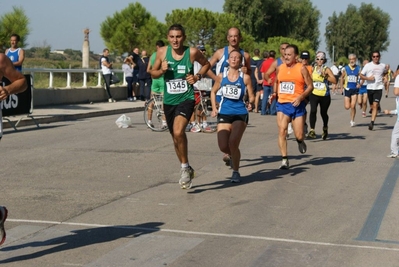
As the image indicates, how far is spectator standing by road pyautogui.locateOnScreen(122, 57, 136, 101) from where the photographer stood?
28.7 meters

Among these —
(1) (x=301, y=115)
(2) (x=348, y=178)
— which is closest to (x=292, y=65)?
(1) (x=301, y=115)

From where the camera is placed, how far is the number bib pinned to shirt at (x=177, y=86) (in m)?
9.75

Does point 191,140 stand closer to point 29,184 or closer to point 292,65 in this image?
point 292,65

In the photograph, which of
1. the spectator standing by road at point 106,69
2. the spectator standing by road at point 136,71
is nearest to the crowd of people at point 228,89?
the spectator standing by road at point 106,69

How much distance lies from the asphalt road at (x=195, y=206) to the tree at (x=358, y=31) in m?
97.9

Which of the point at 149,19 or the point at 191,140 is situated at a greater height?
the point at 149,19

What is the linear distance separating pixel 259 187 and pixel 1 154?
494 cm

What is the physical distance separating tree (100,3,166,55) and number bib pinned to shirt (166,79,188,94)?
184ft

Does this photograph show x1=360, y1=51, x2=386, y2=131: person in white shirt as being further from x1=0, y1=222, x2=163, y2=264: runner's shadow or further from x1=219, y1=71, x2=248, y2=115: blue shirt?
x1=0, y1=222, x2=163, y2=264: runner's shadow

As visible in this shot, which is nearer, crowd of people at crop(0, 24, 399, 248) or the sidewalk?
crowd of people at crop(0, 24, 399, 248)

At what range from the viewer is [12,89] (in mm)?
6387

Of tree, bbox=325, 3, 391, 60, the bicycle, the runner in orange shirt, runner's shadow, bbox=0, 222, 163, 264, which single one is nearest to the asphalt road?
runner's shadow, bbox=0, 222, 163, 264

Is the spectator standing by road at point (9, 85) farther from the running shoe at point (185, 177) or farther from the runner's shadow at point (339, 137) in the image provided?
the runner's shadow at point (339, 137)

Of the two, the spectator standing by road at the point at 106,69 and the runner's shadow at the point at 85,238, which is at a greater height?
the spectator standing by road at the point at 106,69
